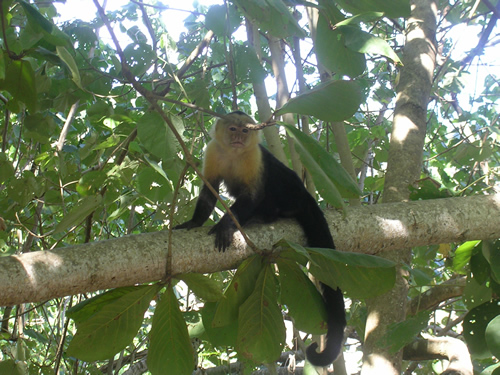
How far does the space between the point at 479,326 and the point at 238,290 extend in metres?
1.12

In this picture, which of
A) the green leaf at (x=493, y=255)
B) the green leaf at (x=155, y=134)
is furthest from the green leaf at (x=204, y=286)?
the green leaf at (x=493, y=255)

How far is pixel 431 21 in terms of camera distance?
270cm

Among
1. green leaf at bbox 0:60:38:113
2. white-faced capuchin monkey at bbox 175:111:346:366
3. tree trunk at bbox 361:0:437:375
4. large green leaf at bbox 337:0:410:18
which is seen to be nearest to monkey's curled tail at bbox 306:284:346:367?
tree trunk at bbox 361:0:437:375

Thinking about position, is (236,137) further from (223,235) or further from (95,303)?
(95,303)

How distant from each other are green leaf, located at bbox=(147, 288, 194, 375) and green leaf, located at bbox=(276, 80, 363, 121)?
2.35ft

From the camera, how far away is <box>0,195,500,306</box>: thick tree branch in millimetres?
1281

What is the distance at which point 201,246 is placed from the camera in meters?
1.61

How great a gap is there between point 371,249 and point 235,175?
1271mm

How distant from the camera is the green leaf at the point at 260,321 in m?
1.40

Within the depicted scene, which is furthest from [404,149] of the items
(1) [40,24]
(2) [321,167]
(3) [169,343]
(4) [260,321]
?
(1) [40,24]

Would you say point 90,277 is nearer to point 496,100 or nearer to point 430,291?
point 430,291

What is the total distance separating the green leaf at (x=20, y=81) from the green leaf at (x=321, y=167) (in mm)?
928

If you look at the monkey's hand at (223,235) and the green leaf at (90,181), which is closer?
the monkey's hand at (223,235)

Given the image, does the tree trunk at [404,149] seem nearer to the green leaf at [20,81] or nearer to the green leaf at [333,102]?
the green leaf at [333,102]
